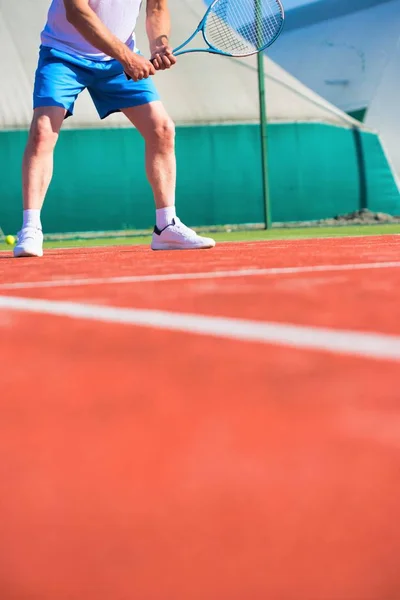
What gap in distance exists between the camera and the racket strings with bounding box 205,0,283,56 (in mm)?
5383

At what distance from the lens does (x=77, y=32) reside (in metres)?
4.52

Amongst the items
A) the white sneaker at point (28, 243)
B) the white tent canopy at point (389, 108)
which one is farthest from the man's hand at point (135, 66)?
the white tent canopy at point (389, 108)

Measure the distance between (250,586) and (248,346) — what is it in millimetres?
778

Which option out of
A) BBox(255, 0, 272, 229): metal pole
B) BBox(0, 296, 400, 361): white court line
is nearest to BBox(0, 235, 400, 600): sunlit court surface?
BBox(0, 296, 400, 361): white court line

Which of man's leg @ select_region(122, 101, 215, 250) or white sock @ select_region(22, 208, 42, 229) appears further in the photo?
man's leg @ select_region(122, 101, 215, 250)

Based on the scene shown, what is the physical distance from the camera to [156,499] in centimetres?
64

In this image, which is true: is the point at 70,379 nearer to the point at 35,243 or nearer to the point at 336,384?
the point at 336,384

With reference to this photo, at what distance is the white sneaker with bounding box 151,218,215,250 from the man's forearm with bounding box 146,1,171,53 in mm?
838

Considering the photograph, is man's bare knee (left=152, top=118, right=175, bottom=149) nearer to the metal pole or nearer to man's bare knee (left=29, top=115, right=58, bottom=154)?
man's bare knee (left=29, top=115, right=58, bottom=154)

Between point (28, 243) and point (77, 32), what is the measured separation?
3.35 ft

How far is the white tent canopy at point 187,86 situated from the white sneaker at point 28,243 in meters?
8.71

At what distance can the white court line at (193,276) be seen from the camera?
252 cm

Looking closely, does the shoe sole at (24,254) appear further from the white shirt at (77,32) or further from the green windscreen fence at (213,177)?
the green windscreen fence at (213,177)

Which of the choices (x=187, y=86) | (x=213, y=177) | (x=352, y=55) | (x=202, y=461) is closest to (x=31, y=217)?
(x=202, y=461)
